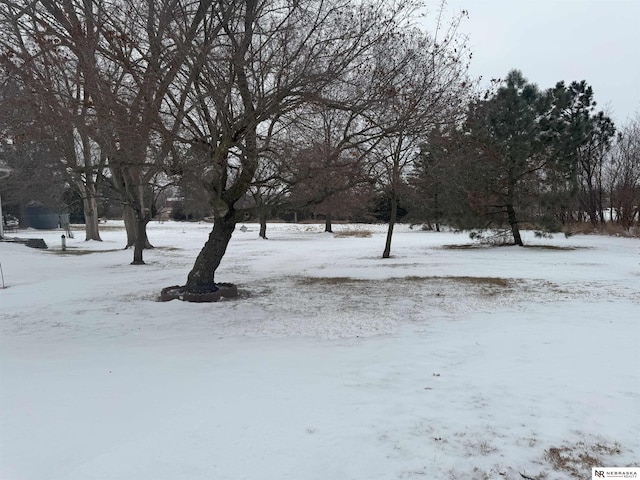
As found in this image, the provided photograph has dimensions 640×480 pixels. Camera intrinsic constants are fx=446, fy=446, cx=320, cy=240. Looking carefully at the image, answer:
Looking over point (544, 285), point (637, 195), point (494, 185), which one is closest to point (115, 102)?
point (544, 285)

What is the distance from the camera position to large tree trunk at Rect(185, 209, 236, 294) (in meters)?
8.71

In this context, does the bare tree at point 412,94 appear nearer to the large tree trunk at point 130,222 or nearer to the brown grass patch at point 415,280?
the brown grass patch at point 415,280

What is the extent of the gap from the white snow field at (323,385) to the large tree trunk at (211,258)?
1.93 feet

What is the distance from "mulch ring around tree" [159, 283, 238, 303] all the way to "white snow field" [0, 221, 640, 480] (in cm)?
28

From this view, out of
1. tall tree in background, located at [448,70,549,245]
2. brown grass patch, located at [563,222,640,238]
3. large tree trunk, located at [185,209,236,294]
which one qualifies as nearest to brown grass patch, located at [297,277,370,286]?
large tree trunk, located at [185,209,236,294]

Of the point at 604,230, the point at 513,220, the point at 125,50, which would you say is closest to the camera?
the point at 125,50

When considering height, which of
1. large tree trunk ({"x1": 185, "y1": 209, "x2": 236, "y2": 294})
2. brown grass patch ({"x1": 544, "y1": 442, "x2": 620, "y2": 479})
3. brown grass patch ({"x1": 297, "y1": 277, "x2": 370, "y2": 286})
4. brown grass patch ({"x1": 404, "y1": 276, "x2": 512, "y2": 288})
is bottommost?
brown grass patch ({"x1": 544, "y1": 442, "x2": 620, "y2": 479})

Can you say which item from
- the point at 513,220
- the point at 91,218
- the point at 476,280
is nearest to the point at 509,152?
the point at 513,220

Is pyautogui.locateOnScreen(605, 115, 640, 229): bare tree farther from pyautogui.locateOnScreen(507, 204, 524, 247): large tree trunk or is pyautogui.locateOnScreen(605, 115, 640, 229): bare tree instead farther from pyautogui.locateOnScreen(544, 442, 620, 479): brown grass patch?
pyautogui.locateOnScreen(544, 442, 620, 479): brown grass patch

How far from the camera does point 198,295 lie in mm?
8430

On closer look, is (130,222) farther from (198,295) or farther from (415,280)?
(415,280)

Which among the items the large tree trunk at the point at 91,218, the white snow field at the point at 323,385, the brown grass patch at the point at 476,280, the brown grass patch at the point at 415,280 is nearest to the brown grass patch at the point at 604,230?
the brown grass patch at the point at 476,280

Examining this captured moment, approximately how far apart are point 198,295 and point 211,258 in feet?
2.61

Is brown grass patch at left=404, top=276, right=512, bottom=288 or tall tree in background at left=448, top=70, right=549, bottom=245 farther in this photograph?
tall tree in background at left=448, top=70, right=549, bottom=245
